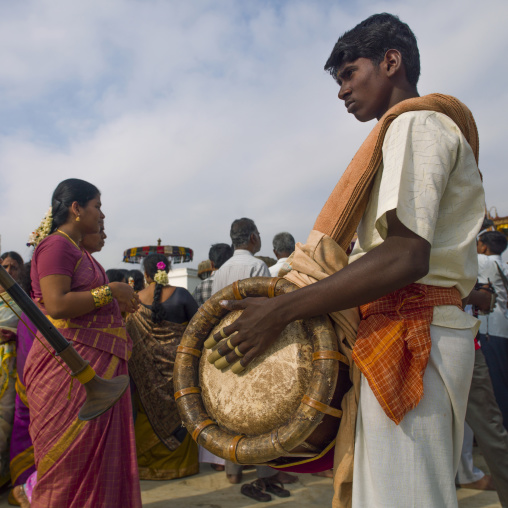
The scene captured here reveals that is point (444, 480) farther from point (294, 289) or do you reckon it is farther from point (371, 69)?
point (371, 69)

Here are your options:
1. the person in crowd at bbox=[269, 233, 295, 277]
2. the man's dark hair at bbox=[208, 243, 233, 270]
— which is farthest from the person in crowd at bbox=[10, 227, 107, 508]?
the person in crowd at bbox=[269, 233, 295, 277]

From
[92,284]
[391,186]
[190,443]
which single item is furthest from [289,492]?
[391,186]

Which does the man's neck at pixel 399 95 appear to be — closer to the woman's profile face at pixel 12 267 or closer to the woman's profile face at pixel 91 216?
the woman's profile face at pixel 91 216

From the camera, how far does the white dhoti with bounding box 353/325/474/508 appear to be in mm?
1097

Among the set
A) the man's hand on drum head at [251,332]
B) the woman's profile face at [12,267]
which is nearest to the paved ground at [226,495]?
the woman's profile face at [12,267]

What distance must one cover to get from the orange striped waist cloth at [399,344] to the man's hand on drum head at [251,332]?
0.73ft

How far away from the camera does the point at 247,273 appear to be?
4.06 metres

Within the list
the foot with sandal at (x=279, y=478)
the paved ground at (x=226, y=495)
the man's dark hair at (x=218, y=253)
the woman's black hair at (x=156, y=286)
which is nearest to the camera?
the paved ground at (x=226, y=495)

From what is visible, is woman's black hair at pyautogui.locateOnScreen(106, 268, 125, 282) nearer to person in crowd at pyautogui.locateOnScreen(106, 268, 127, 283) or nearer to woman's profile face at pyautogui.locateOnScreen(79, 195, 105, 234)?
person in crowd at pyautogui.locateOnScreen(106, 268, 127, 283)

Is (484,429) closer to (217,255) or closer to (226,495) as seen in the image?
(226,495)

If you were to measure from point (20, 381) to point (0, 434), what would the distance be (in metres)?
0.48

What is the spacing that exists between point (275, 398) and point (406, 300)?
43 centimetres

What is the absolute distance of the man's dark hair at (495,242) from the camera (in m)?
4.48

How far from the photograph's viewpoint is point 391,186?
43.8 inches
